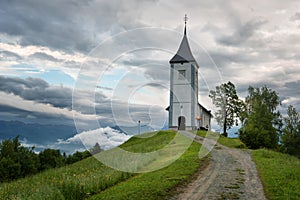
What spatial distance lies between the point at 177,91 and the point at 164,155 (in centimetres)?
2648

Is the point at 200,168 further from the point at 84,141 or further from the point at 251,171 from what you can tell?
the point at 84,141

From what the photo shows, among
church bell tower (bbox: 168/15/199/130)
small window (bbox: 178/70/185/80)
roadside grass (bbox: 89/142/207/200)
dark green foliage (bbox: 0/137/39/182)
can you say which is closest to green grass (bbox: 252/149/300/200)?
roadside grass (bbox: 89/142/207/200)

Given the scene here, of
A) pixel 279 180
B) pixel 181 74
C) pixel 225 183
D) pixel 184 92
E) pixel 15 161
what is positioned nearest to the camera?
pixel 225 183

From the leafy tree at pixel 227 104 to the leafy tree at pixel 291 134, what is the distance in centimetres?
1187

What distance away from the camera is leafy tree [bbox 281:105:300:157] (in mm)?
62075

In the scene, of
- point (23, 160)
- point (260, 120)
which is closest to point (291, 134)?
point (260, 120)

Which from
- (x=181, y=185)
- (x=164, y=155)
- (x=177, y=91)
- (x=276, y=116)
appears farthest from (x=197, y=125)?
(x=181, y=185)

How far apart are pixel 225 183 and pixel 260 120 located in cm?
4296

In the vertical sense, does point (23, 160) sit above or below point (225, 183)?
below

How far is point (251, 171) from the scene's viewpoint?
64.0 feet

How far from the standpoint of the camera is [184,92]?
2020 inches

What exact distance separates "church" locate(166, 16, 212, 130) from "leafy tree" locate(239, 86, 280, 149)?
820 centimetres

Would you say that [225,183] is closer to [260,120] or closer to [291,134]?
[260,120]

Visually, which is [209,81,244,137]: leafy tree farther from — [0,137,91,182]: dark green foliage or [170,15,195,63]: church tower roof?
[0,137,91,182]: dark green foliage
